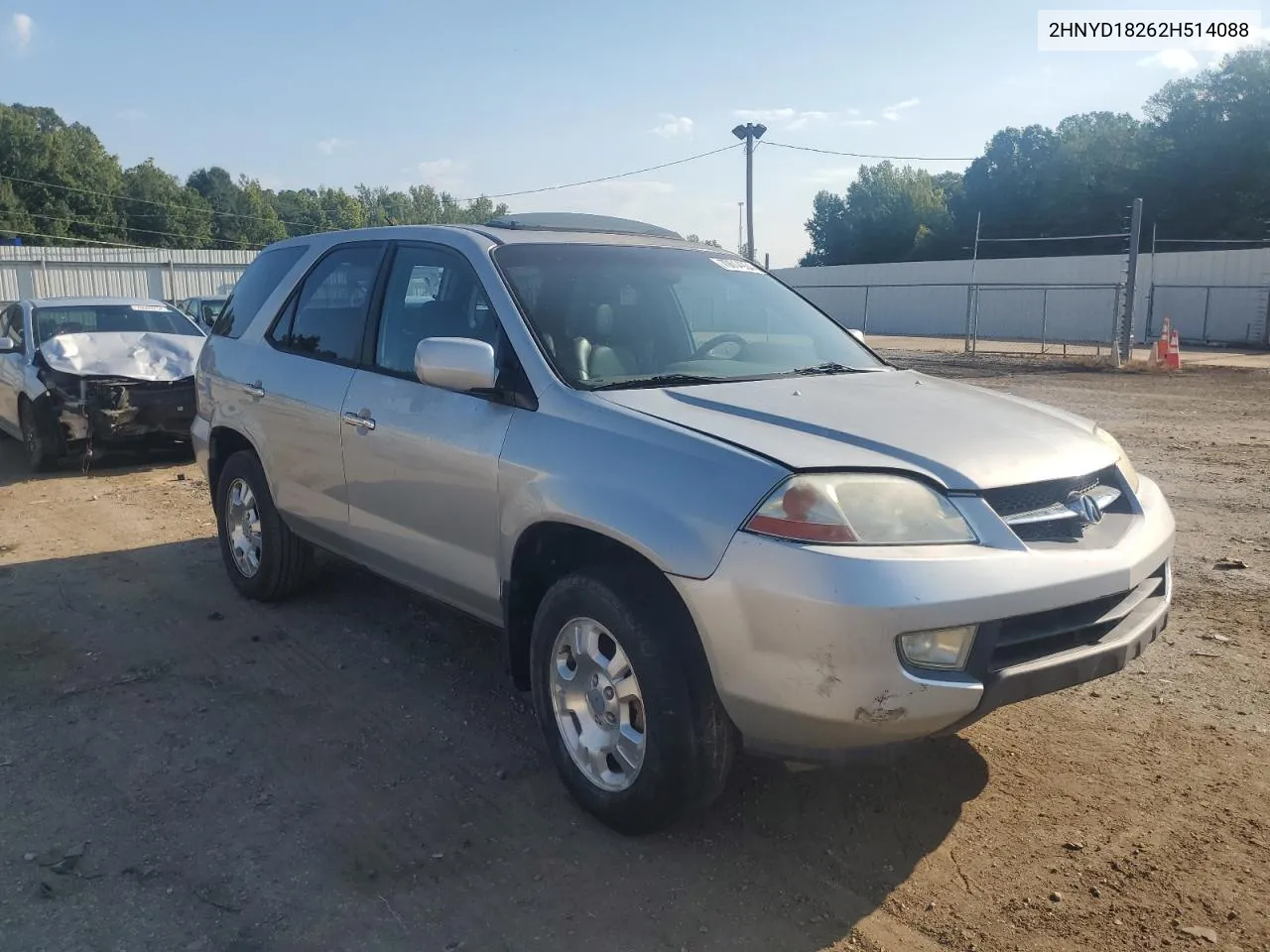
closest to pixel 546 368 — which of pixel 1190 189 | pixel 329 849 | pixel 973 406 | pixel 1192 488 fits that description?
pixel 973 406

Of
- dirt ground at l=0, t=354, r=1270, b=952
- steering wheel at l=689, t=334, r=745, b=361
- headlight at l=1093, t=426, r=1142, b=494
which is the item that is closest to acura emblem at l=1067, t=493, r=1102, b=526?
headlight at l=1093, t=426, r=1142, b=494

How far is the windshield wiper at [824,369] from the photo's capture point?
4.07 meters

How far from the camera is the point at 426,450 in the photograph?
13.0 feet

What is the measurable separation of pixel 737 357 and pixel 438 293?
128 cm

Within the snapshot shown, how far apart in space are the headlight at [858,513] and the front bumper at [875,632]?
0.05 meters

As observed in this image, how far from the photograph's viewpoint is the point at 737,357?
4.07 meters

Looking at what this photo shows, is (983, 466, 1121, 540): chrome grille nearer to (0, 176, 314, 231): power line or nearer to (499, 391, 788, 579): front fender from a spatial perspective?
(499, 391, 788, 579): front fender

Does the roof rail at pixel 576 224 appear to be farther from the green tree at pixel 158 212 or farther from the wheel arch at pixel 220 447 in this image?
the green tree at pixel 158 212

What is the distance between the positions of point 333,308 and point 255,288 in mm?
1097

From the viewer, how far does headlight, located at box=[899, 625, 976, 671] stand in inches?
105

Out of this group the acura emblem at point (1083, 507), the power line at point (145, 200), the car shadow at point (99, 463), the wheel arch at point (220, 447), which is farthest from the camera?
the power line at point (145, 200)

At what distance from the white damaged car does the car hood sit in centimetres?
769

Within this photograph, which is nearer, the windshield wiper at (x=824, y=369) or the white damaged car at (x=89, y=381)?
the windshield wiper at (x=824, y=369)

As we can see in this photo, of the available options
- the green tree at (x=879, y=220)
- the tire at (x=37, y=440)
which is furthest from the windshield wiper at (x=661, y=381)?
the green tree at (x=879, y=220)
